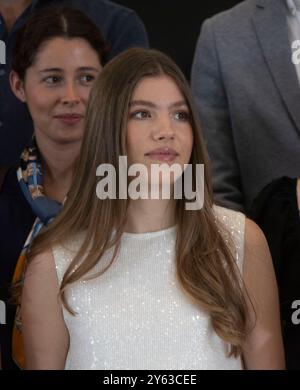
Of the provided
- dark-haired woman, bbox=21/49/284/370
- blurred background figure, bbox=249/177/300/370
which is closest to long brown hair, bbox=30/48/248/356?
dark-haired woman, bbox=21/49/284/370

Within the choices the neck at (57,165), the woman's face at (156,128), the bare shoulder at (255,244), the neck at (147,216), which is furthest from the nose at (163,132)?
the neck at (57,165)

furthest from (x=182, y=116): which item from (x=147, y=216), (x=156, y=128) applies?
(x=147, y=216)

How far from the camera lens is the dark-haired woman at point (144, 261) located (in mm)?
1679

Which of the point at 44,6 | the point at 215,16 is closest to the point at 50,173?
the point at 44,6

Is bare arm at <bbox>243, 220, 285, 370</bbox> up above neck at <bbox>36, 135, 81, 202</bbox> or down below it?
below

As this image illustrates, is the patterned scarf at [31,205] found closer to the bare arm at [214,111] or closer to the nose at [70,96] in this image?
the nose at [70,96]

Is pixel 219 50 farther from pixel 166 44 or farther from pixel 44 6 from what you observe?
pixel 44 6

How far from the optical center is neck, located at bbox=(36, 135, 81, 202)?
199 cm

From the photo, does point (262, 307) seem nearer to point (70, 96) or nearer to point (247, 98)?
point (247, 98)

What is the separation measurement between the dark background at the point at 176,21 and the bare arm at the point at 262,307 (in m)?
0.50

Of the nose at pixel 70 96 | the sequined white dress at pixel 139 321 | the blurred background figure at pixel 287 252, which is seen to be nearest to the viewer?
the sequined white dress at pixel 139 321

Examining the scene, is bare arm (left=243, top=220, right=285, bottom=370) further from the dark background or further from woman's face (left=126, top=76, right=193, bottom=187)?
the dark background

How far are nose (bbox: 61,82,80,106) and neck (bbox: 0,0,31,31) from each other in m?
0.21
